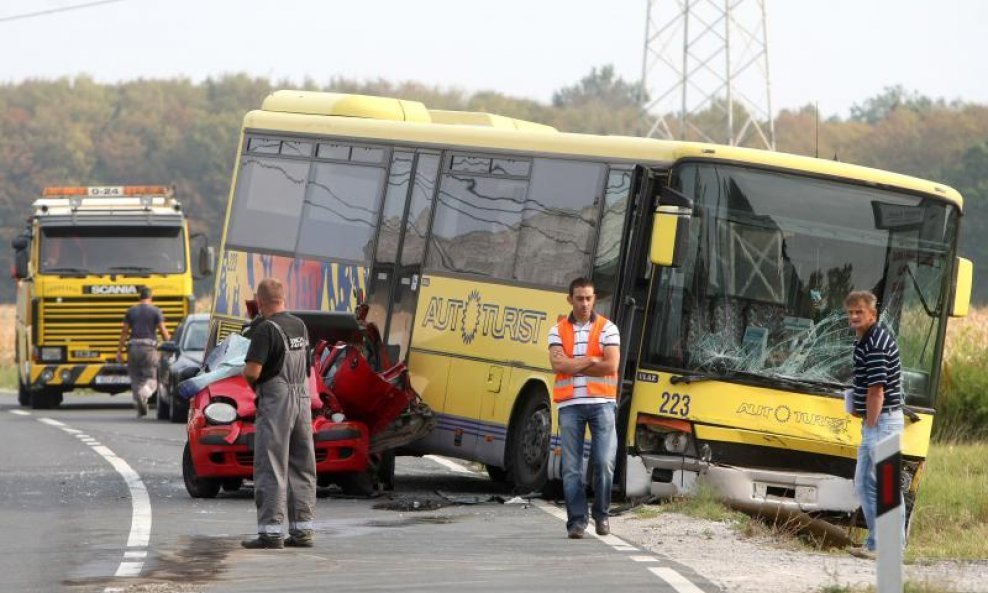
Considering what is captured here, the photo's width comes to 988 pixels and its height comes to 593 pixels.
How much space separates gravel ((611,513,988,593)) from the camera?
464 inches

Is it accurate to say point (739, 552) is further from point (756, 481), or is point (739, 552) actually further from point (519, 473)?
point (519, 473)

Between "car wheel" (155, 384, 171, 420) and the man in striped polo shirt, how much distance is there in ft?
Result: 61.4

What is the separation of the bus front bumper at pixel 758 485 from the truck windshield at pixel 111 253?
20361 mm

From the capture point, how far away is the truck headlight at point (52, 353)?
3606 centimetres

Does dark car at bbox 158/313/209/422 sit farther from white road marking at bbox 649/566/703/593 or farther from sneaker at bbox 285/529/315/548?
white road marking at bbox 649/566/703/593

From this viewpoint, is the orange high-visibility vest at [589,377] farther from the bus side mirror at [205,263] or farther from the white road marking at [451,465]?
the bus side mirror at [205,263]

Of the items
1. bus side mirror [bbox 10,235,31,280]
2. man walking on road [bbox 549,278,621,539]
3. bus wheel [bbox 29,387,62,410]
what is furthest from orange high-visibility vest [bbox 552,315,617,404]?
bus wheel [bbox 29,387,62,410]

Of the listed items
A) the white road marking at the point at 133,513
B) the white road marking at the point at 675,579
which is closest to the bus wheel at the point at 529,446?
the white road marking at the point at 133,513

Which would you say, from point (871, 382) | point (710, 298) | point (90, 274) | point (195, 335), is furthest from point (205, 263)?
point (871, 382)

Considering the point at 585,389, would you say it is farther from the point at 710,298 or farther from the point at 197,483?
the point at 197,483

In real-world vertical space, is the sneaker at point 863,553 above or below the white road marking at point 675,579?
above

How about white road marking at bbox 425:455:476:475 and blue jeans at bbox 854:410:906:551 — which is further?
white road marking at bbox 425:455:476:475

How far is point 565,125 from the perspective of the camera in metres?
153

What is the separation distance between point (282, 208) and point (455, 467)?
3530mm
